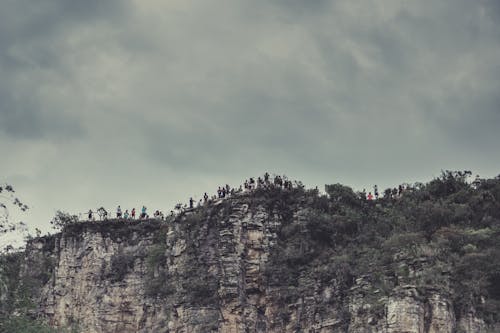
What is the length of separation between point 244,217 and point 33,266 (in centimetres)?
1962

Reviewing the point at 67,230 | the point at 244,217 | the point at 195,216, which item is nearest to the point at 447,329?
the point at 244,217

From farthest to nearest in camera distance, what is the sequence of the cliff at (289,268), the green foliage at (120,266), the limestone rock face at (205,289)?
1. the green foliage at (120,266)
2. the limestone rock face at (205,289)
3. the cliff at (289,268)

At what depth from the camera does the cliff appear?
33625mm

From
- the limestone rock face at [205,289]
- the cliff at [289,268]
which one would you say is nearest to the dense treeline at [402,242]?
the cliff at [289,268]

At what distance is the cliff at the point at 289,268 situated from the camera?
110 ft

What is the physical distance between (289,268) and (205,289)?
5096mm

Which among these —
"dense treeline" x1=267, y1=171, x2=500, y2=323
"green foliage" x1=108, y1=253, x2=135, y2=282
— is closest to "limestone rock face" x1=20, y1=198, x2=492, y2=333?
"green foliage" x1=108, y1=253, x2=135, y2=282

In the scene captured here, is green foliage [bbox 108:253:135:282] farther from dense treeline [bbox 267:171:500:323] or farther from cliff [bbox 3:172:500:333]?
dense treeline [bbox 267:171:500:323]

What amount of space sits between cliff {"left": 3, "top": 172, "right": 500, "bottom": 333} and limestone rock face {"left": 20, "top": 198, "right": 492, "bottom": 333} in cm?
7

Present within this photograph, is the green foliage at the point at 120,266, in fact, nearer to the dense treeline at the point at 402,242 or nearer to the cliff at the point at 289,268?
the cliff at the point at 289,268

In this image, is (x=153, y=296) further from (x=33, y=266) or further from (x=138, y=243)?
(x=33, y=266)

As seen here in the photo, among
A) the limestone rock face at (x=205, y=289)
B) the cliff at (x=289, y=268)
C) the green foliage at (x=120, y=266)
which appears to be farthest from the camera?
the green foliage at (x=120, y=266)

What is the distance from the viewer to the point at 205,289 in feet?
132

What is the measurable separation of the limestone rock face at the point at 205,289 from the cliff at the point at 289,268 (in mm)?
70
